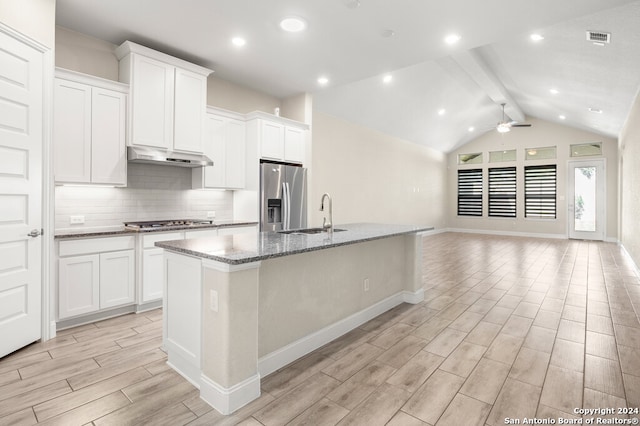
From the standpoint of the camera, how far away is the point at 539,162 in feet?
35.3

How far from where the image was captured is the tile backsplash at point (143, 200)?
357cm

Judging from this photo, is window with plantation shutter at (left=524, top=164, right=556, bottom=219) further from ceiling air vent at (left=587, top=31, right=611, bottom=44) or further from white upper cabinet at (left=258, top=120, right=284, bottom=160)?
white upper cabinet at (left=258, top=120, right=284, bottom=160)

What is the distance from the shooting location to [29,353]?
105 inches

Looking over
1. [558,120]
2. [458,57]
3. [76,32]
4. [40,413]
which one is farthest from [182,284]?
[558,120]

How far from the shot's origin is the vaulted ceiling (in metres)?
3.12

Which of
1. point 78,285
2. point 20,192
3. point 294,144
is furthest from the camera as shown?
point 294,144

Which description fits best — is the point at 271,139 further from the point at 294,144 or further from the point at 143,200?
the point at 143,200

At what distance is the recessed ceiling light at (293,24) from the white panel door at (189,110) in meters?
1.40

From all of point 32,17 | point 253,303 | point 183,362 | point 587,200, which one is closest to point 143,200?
point 32,17

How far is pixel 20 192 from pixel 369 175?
21.7ft

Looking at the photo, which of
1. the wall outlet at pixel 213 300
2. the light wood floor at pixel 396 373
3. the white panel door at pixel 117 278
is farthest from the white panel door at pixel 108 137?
the wall outlet at pixel 213 300

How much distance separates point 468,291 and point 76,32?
553 cm

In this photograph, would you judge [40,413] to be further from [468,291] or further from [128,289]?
[468,291]

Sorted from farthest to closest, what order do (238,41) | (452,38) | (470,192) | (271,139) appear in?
(470,192) → (271,139) → (238,41) → (452,38)
